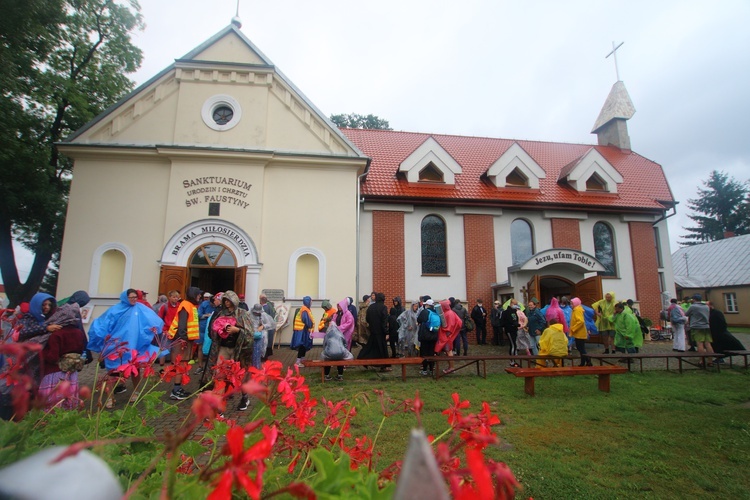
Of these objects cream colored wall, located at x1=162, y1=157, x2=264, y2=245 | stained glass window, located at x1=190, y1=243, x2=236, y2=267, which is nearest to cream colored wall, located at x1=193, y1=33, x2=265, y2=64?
cream colored wall, located at x1=162, y1=157, x2=264, y2=245

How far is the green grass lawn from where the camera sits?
12.6 ft

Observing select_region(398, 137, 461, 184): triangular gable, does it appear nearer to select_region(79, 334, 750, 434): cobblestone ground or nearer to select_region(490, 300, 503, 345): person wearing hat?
select_region(490, 300, 503, 345): person wearing hat

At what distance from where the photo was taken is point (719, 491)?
373 centimetres

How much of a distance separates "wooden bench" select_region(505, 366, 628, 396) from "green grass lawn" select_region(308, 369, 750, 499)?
0.20m

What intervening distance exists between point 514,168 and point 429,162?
415 centimetres

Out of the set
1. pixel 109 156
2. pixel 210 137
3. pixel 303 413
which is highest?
pixel 210 137

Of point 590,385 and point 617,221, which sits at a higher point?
point 617,221

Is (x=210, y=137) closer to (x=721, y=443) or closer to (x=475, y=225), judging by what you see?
(x=475, y=225)

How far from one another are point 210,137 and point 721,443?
1491cm

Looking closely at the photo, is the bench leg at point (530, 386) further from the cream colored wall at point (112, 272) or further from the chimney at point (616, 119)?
the chimney at point (616, 119)

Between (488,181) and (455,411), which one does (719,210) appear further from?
(455,411)

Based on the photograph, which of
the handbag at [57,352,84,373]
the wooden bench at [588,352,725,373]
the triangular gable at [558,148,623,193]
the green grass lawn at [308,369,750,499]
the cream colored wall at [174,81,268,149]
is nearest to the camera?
the green grass lawn at [308,369,750,499]

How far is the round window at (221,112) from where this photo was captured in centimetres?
1397

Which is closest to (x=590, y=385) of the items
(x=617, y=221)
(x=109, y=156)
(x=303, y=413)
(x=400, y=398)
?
(x=400, y=398)
